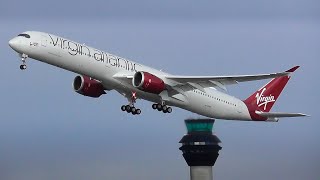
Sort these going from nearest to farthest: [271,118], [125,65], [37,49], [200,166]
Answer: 1. [37,49]
2. [125,65]
3. [271,118]
4. [200,166]

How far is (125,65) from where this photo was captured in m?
84.2

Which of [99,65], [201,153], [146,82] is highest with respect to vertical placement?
[201,153]

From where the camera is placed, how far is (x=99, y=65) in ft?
268

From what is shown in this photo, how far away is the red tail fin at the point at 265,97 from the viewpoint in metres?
98.2

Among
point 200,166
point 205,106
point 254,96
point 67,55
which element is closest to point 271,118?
point 254,96

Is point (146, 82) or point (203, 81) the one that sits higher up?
point (203, 81)

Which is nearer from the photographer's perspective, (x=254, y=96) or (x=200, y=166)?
(x=254, y=96)

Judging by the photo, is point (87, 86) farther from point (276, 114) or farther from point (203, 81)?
point (276, 114)

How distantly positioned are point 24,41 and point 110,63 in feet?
28.0

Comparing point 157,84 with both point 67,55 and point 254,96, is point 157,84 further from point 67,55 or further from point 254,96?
point 254,96

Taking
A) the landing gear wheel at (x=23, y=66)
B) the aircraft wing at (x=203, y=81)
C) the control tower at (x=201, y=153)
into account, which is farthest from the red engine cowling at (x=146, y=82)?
the control tower at (x=201, y=153)

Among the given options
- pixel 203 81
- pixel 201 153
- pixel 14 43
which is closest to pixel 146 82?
pixel 203 81

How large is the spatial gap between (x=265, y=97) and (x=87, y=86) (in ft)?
77.6

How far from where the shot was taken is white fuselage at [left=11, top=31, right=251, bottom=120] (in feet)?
259
